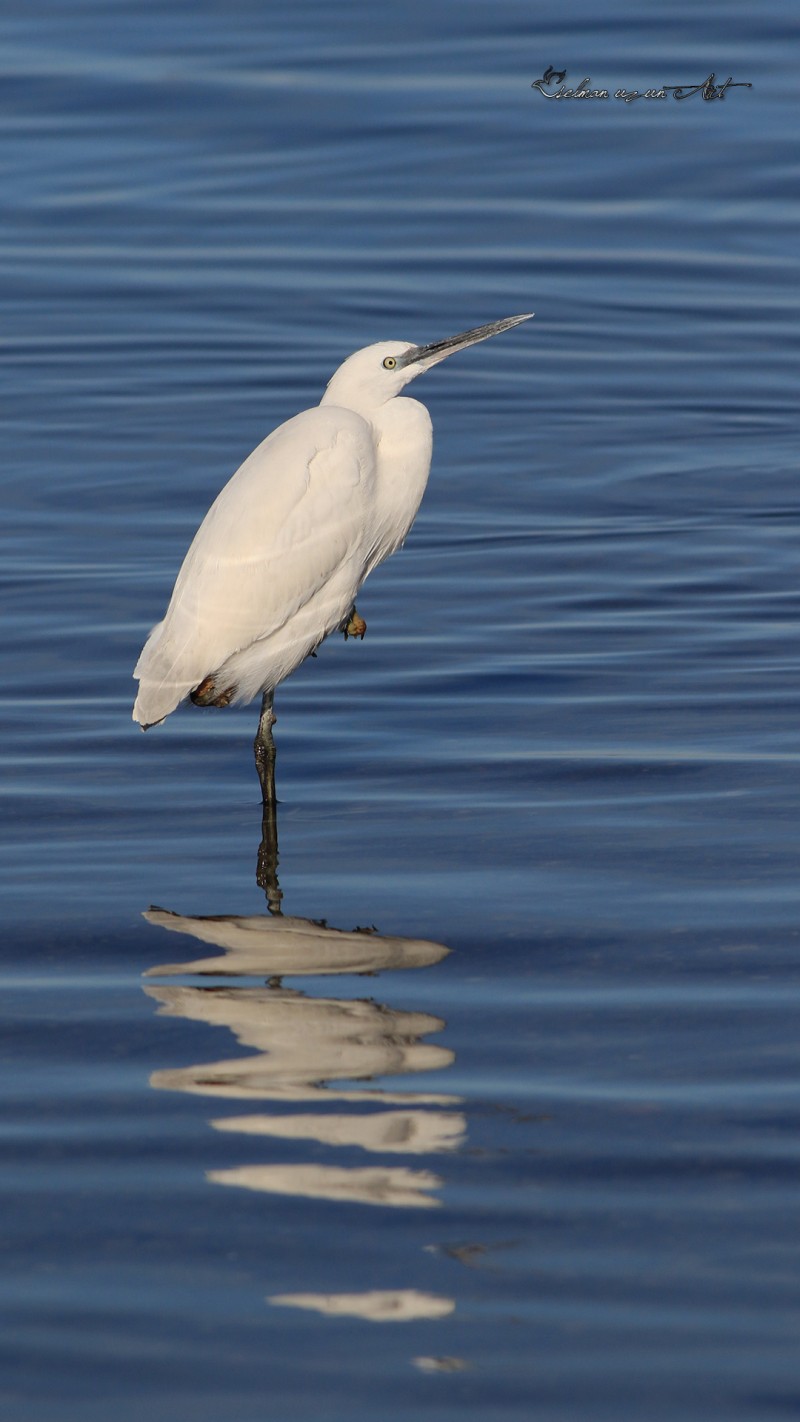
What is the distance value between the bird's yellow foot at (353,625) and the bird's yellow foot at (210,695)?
481 mm

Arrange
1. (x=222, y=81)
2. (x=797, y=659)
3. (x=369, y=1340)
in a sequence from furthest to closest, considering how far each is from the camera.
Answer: (x=222, y=81) → (x=797, y=659) → (x=369, y=1340)

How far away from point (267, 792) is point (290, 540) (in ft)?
2.54

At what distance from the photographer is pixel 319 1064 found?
4.71 metres

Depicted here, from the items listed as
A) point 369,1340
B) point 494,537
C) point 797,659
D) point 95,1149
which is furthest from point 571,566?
point 369,1340

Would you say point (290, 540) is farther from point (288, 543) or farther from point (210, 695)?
point (210, 695)

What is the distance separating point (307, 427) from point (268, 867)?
4.66 ft

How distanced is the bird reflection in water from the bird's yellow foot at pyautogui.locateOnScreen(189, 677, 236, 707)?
3.51ft

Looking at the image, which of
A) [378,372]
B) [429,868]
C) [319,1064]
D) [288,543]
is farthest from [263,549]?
[319,1064]

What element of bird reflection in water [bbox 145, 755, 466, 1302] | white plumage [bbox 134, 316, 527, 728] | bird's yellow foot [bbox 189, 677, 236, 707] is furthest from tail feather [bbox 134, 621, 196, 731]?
bird reflection in water [bbox 145, 755, 466, 1302]

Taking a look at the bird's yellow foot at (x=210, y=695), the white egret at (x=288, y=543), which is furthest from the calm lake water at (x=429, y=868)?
the white egret at (x=288, y=543)

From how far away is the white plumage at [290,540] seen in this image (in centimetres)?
654

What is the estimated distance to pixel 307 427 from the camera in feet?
→ 21.7

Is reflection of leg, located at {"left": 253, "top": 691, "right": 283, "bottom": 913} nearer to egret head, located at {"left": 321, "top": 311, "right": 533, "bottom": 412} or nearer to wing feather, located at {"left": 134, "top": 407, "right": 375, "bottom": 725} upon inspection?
wing feather, located at {"left": 134, "top": 407, "right": 375, "bottom": 725}

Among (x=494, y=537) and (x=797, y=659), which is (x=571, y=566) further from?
(x=797, y=659)
